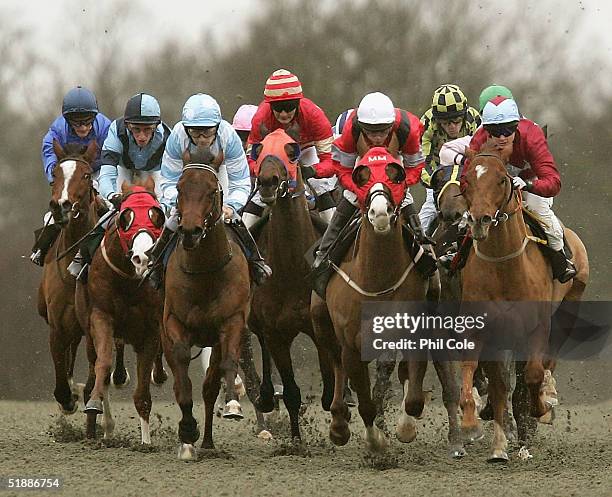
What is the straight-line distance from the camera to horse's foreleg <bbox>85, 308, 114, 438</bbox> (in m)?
11.1

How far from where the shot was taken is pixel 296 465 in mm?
10508

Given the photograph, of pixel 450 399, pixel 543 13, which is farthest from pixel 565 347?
pixel 543 13

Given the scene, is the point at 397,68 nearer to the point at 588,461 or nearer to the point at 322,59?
the point at 322,59

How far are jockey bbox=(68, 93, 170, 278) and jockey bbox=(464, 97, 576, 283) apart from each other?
8.50 ft

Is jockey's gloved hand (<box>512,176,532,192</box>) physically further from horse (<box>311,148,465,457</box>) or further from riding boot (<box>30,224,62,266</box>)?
riding boot (<box>30,224,62,266</box>)

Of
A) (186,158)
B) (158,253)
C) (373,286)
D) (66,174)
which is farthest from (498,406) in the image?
(66,174)

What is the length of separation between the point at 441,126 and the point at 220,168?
267 cm

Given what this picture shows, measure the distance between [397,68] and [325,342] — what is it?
13.8 m

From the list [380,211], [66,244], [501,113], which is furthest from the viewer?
[66,244]

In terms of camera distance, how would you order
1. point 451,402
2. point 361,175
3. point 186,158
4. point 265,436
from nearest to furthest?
1. point 361,175
2. point 186,158
3. point 451,402
4. point 265,436

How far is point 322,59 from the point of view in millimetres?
24609

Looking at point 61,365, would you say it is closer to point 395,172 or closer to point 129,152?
point 129,152

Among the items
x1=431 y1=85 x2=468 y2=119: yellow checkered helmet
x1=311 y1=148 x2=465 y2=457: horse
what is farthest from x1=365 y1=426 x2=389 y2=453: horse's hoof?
x1=431 y1=85 x2=468 y2=119: yellow checkered helmet

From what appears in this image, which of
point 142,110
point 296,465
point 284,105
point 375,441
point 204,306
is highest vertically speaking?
point 284,105
